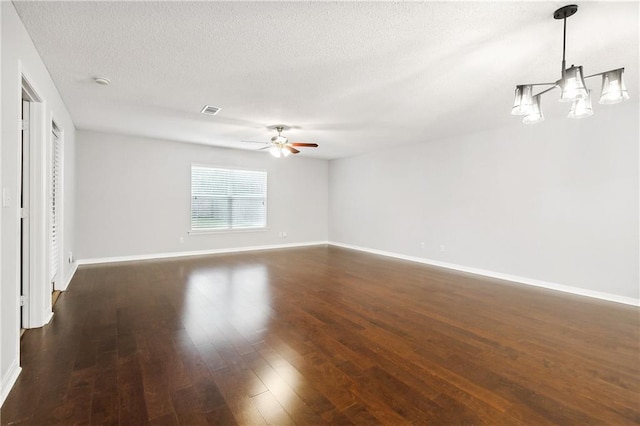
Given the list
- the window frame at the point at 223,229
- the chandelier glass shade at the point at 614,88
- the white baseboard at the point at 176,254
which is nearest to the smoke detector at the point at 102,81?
the window frame at the point at 223,229

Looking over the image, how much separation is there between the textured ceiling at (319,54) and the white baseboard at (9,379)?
244 centimetres

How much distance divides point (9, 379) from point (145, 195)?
16.1 feet

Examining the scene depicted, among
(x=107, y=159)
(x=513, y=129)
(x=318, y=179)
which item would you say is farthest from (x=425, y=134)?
(x=107, y=159)

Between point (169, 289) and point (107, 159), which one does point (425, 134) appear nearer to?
point (169, 289)

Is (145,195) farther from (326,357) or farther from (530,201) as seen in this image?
(530,201)

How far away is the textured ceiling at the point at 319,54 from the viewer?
209 centimetres

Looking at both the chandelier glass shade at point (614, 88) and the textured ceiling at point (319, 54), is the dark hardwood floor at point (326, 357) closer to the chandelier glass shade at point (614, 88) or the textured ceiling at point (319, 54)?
Answer: the chandelier glass shade at point (614, 88)

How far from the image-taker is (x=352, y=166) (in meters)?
8.23

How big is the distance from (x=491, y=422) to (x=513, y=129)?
15.4 ft

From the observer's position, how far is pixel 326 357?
2.38 metres

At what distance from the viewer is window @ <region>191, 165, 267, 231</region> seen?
22.8ft

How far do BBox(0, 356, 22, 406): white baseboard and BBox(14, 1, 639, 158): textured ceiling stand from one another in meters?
2.44

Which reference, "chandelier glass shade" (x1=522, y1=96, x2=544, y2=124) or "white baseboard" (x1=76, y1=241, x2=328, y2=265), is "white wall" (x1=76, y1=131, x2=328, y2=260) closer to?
"white baseboard" (x1=76, y1=241, x2=328, y2=265)

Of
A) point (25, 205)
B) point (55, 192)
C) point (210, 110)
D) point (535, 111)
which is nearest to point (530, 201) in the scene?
point (535, 111)
